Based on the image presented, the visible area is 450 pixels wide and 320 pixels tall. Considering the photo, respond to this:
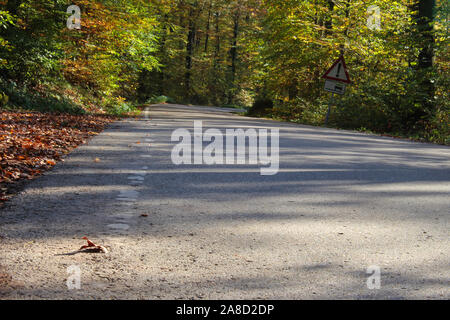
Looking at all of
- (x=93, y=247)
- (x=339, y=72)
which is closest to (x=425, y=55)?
(x=339, y=72)

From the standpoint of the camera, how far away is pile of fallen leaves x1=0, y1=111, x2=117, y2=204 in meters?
5.91

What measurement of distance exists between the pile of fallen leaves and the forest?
8.10 ft

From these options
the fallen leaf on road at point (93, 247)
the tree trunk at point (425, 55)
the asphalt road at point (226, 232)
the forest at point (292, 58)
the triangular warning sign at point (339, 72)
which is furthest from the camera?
the triangular warning sign at point (339, 72)

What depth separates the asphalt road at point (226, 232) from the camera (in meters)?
→ 2.88

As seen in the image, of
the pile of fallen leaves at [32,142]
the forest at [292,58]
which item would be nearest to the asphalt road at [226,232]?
the pile of fallen leaves at [32,142]

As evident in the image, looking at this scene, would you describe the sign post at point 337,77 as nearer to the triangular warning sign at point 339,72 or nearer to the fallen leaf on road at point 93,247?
the triangular warning sign at point 339,72

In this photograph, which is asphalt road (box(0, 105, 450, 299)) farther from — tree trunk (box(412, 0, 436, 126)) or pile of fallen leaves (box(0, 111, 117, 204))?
tree trunk (box(412, 0, 436, 126))

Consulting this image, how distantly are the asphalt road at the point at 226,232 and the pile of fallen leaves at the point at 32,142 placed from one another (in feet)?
1.08

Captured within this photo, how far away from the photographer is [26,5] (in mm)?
15320

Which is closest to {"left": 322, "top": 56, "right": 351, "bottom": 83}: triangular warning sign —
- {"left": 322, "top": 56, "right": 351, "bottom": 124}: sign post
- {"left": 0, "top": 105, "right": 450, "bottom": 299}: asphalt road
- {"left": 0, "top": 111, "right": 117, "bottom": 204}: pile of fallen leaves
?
{"left": 322, "top": 56, "right": 351, "bottom": 124}: sign post

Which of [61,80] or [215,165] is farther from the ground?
[61,80]
